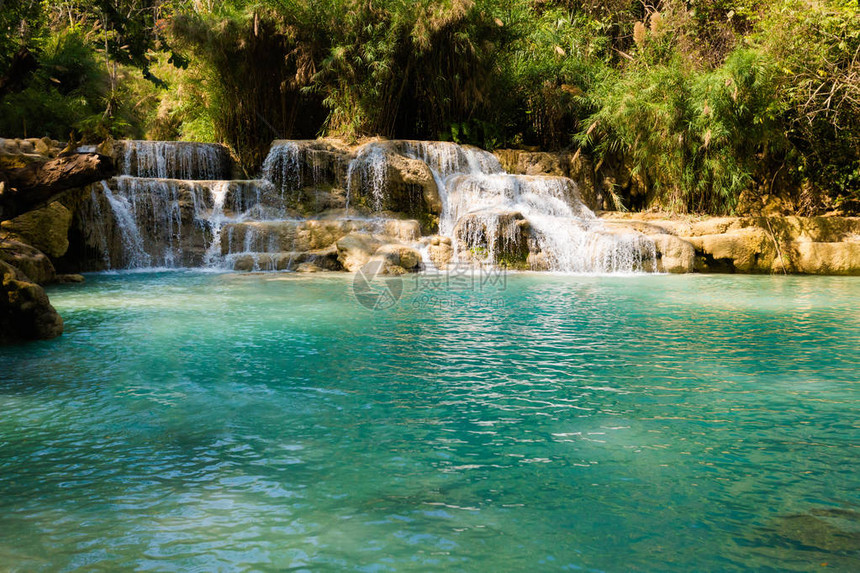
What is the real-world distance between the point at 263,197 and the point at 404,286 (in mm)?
5788

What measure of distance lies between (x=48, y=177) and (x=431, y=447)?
4.43 metres

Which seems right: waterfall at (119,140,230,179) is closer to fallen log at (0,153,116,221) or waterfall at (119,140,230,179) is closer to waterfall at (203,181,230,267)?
waterfall at (203,181,230,267)

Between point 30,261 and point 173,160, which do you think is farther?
point 173,160

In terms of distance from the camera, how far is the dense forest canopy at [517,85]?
1403 centimetres

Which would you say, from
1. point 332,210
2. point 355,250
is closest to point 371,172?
point 332,210

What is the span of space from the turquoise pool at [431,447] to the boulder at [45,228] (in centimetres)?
464

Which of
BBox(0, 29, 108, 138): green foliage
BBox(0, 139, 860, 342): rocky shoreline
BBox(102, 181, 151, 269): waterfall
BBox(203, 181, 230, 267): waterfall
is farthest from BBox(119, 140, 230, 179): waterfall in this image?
BBox(102, 181, 151, 269): waterfall

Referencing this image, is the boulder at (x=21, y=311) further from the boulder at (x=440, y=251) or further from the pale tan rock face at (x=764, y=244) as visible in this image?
the pale tan rock face at (x=764, y=244)

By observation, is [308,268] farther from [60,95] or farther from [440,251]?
[60,95]

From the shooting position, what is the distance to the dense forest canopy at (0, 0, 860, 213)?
46.0ft

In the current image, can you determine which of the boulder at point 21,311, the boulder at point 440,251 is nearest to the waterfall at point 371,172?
the boulder at point 440,251

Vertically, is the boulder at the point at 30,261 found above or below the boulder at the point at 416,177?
below

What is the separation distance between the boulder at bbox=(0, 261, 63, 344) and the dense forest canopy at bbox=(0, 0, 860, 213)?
804 cm

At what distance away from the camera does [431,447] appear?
10.6 ft
